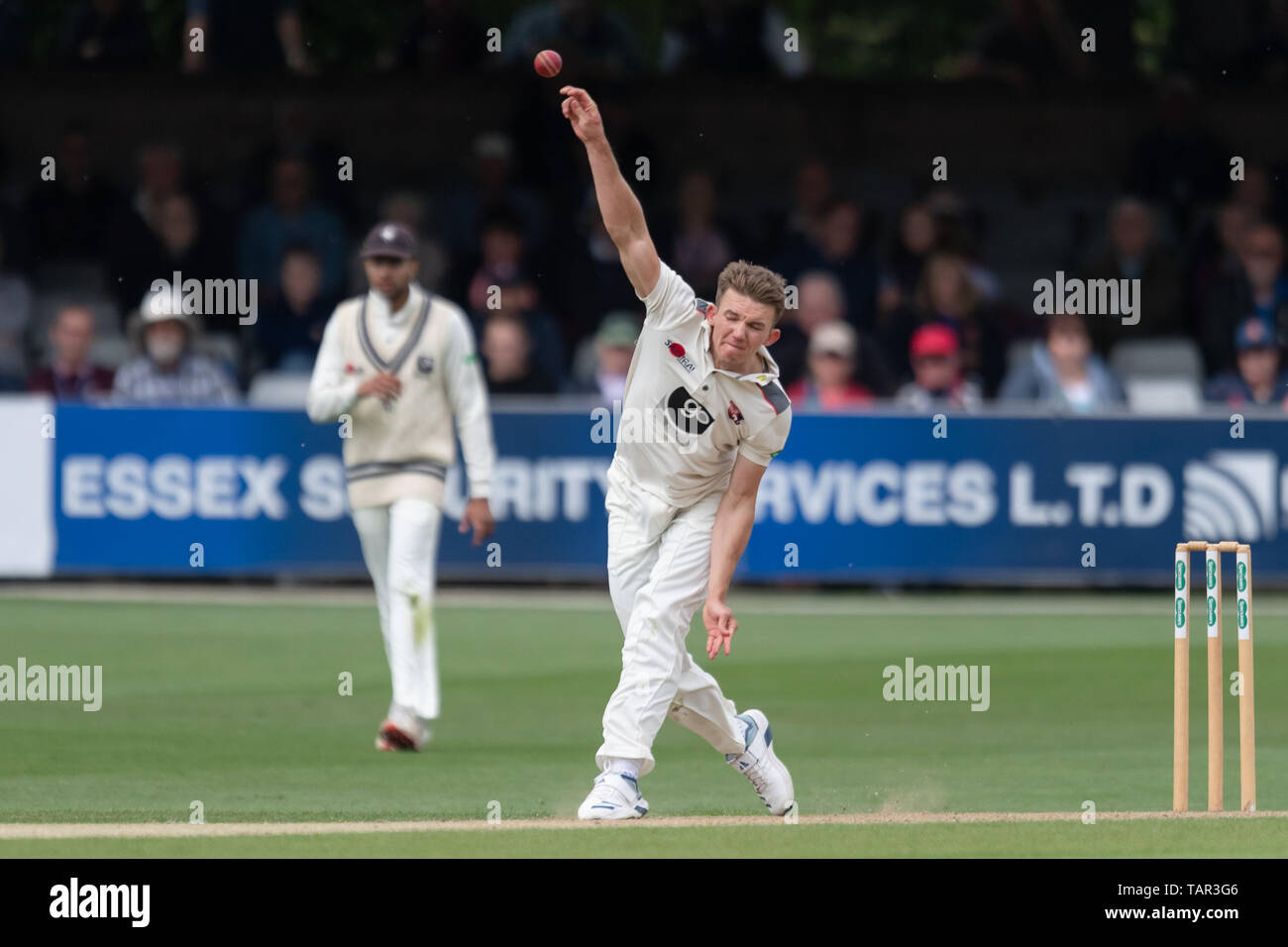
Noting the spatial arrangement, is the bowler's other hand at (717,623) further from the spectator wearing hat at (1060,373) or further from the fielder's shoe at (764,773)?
the spectator wearing hat at (1060,373)

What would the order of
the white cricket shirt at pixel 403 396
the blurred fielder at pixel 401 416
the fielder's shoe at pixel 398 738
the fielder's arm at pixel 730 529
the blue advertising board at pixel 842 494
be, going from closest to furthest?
the fielder's arm at pixel 730 529, the fielder's shoe at pixel 398 738, the blurred fielder at pixel 401 416, the white cricket shirt at pixel 403 396, the blue advertising board at pixel 842 494

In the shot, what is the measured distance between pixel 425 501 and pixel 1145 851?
4.93 metres

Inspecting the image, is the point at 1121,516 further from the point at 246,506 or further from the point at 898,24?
the point at 898,24

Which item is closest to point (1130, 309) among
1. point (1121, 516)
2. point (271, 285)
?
point (1121, 516)

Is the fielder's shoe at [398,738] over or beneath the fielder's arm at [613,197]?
beneath

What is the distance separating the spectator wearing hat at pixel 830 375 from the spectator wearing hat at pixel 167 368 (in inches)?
179

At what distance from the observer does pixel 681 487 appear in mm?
9234

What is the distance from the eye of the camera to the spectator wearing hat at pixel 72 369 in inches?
734

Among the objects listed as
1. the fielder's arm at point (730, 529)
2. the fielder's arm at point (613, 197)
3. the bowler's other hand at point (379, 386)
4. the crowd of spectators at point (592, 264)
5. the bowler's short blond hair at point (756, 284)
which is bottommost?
the fielder's arm at point (730, 529)

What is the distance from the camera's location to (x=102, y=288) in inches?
863

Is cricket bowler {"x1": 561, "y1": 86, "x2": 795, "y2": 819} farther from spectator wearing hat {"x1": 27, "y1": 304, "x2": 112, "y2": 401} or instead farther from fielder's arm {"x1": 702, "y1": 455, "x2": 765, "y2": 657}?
spectator wearing hat {"x1": 27, "y1": 304, "x2": 112, "y2": 401}

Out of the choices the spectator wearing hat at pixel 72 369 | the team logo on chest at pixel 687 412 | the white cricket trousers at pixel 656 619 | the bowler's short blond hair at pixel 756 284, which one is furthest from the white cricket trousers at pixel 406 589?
the spectator wearing hat at pixel 72 369

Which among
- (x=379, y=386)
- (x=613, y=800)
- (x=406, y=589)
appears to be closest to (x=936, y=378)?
(x=379, y=386)

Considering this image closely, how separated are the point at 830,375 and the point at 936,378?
2.77 ft
